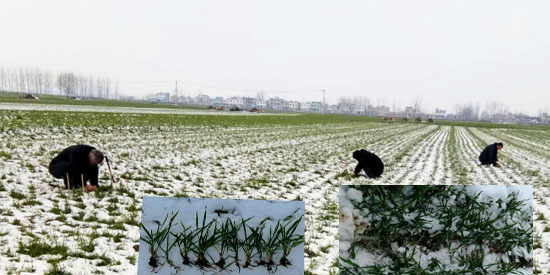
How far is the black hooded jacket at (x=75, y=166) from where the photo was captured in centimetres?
633

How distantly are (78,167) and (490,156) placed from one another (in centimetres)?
1578

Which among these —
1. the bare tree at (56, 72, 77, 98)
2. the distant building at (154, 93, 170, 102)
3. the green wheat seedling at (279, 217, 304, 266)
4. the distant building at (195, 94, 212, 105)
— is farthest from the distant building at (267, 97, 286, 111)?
the green wheat seedling at (279, 217, 304, 266)

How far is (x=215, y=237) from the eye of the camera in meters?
1.96

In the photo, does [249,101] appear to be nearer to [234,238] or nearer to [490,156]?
[490,156]

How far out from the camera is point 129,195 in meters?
6.57

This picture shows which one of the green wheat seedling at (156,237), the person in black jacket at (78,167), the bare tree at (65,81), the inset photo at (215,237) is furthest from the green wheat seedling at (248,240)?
the bare tree at (65,81)

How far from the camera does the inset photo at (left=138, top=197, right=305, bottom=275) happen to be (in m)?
1.94

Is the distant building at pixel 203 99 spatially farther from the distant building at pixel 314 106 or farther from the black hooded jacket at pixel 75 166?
the black hooded jacket at pixel 75 166

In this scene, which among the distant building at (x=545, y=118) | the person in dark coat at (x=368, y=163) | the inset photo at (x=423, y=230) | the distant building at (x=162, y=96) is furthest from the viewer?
the distant building at (x=162, y=96)

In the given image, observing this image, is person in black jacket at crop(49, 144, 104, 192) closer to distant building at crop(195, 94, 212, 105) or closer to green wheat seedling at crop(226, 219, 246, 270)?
green wheat seedling at crop(226, 219, 246, 270)

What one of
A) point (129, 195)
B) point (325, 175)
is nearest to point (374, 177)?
point (325, 175)

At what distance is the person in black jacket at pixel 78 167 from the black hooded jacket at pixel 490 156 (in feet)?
49.4

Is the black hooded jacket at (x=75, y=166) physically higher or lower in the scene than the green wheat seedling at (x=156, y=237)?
lower

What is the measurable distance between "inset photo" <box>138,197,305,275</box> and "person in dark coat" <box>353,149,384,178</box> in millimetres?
8190
